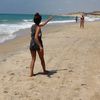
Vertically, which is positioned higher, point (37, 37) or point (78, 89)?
point (37, 37)

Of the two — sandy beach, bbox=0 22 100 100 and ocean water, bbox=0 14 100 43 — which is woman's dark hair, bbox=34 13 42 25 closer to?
sandy beach, bbox=0 22 100 100

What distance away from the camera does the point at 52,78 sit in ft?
29.3

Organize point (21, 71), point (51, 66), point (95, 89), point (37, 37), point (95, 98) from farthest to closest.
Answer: point (51, 66), point (21, 71), point (37, 37), point (95, 89), point (95, 98)

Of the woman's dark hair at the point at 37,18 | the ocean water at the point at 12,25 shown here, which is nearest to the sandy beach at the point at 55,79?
the woman's dark hair at the point at 37,18

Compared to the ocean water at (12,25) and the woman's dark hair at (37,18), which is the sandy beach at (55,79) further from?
the ocean water at (12,25)

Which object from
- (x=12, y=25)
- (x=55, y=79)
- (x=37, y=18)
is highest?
(x=37, y=18)

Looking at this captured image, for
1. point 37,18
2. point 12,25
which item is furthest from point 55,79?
point 12,25

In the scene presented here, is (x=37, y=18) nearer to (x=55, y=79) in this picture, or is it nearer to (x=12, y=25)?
(x=55, y=79)

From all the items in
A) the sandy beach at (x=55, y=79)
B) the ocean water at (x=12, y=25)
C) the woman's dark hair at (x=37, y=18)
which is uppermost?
the woman's dark hair at (x=37, y=18)

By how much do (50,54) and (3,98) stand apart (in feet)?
19.8

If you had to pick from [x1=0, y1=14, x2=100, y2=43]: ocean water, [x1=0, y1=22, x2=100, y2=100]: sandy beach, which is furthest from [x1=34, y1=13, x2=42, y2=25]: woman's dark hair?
[x1=0, y1=14, x2=100, y2=43]: ocean water

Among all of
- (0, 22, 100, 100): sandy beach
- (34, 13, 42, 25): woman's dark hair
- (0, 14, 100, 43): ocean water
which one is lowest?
(0, 14, 100, 43): ocean water

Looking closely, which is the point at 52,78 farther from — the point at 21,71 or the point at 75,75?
the point at 21,71

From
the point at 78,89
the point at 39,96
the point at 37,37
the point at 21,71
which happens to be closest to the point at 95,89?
the point at 78,89
